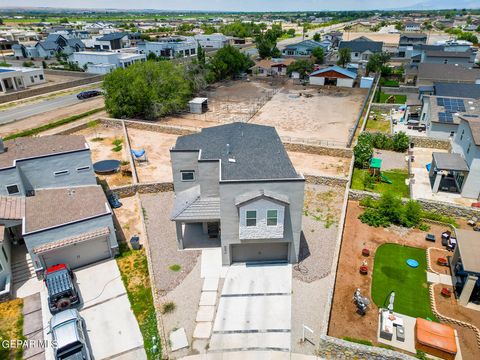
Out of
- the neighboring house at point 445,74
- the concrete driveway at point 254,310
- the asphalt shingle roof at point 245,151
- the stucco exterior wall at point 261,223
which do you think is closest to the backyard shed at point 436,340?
the concrete driveway at point 254,310

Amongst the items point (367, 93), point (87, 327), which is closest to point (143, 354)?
point (87, 327)

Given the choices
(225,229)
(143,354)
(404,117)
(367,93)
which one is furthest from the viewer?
(367,93)

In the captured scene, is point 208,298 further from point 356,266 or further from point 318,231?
point 318,231

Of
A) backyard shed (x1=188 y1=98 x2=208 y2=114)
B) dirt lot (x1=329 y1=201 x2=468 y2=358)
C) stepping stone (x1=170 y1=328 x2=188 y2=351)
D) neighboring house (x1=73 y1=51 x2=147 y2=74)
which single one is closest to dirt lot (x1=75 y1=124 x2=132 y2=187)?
backyard shed (x1=188 y1=98 x2=208 y2=114)

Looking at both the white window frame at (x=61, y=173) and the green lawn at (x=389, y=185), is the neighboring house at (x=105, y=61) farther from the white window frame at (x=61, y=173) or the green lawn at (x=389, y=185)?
the green lawn at (x=389, y=185)

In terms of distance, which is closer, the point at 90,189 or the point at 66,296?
the point at 66,296

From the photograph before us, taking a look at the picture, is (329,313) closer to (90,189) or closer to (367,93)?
(90,189)

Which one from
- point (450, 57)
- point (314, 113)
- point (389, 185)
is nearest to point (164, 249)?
point (389, 185)
